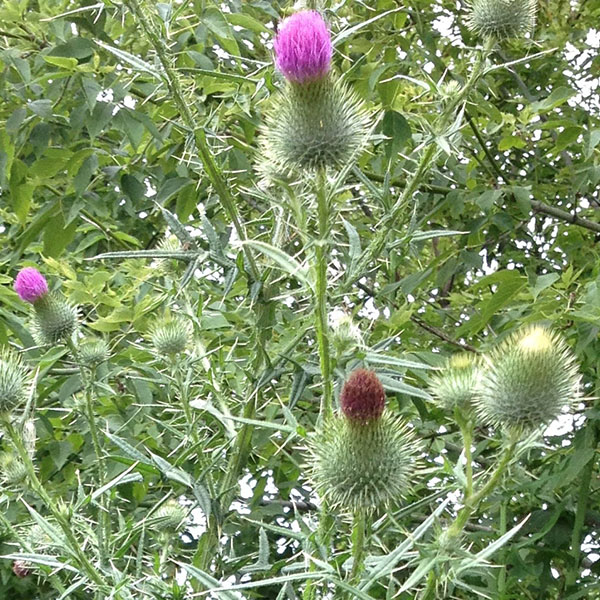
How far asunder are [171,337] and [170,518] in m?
0.49

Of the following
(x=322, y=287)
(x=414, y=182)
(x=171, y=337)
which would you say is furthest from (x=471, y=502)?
(x=171, y=337)

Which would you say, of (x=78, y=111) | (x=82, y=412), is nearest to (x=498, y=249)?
(x=78, y=111)

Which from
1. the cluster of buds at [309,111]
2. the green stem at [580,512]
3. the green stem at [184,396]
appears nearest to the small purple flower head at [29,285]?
the green stem at [184,396]

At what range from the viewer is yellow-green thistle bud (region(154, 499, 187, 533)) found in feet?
8.52

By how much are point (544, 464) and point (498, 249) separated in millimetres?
1783

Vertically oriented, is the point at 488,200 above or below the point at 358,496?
below

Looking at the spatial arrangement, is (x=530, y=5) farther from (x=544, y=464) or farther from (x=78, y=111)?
(x=544, y=464)

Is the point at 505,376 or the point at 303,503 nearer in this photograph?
the point at 505,376

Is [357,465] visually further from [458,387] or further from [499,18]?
[499,18]

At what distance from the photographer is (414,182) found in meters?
2.20

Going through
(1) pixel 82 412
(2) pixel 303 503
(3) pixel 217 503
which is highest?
(3) pixel 217 503

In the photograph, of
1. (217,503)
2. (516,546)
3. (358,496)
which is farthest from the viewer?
(516,546)

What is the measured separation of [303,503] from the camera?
3.98 metres

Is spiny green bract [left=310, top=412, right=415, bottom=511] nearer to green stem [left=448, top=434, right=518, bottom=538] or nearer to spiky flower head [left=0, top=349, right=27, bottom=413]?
green stem [left=448, top=434, right=518, bottom=538]
